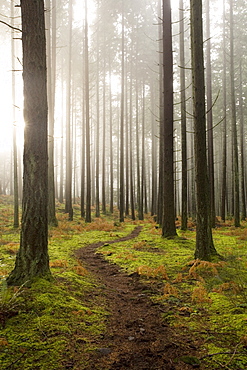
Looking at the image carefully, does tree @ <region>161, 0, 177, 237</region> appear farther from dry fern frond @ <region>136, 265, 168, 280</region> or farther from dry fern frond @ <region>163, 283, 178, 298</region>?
dry fern frond @ <region>163, 283, 178, 298</region>

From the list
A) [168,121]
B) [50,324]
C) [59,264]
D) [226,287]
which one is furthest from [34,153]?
[168,121]

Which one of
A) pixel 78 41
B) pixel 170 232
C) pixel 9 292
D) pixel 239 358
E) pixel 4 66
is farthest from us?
pixel 78 41

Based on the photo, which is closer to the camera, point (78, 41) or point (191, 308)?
point (191, 308)

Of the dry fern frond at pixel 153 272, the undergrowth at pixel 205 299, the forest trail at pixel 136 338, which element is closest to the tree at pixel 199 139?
the undergrowth at pixel 205 299

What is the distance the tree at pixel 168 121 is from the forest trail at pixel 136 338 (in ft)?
19.1

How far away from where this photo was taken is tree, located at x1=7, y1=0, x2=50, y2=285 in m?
4.18

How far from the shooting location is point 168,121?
10742 millimetres

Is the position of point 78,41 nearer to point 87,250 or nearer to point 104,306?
point 87,250

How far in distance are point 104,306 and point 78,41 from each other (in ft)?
77.9

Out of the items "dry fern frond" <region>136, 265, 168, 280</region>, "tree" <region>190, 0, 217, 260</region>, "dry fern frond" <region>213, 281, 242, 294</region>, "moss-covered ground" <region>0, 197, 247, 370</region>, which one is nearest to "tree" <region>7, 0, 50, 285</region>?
"moss-covered ground" <region>0, 197, 247, 370</region>

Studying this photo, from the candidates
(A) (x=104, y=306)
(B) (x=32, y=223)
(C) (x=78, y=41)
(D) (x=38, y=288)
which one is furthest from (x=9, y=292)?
(C) (x=78, y=41)

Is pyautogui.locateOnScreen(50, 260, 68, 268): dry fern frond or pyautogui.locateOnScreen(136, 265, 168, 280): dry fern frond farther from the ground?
pyautogui.locateOnScreen(50, 260, 68, 268): dry fern frond

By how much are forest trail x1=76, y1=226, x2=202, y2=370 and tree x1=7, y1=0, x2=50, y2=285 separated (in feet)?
4.73

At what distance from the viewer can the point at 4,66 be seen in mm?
19172
